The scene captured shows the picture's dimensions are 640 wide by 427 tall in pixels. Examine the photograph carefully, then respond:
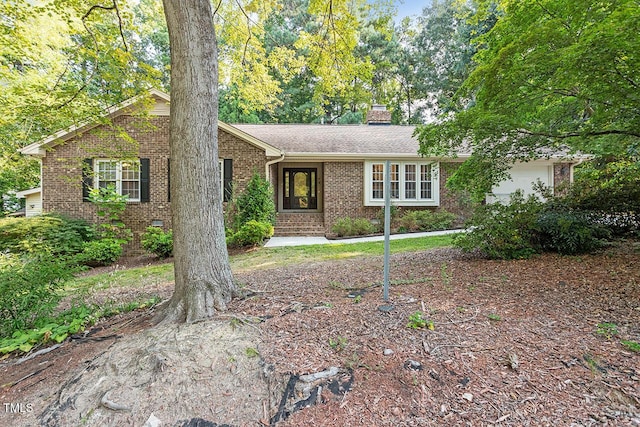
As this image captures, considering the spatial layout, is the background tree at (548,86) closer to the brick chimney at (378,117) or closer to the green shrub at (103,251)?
the green shrub at (103,251)

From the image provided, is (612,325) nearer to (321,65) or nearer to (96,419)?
(96,419)

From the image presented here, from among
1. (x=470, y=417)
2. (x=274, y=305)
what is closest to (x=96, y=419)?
(x=274, y=305)

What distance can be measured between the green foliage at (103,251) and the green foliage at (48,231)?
1.26ft

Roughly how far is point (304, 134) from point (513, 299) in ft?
37.6

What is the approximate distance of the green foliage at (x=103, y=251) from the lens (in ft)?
28.4

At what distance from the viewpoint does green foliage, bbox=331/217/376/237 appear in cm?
1071

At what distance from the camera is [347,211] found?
1141 cm

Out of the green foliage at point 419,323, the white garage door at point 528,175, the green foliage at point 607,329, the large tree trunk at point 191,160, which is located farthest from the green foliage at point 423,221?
the large tree trunk at point 191,160

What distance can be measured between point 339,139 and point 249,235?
20.4 feet

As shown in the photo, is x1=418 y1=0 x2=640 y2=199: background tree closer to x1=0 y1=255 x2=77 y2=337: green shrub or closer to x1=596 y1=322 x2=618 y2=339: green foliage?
x1=596 y1=322 x2=618 y2=339: green foliage

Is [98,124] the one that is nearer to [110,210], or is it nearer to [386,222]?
[110,210]

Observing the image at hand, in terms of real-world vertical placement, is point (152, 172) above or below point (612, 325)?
above

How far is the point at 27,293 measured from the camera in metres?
3.35

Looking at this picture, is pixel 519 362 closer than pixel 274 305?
Yes
